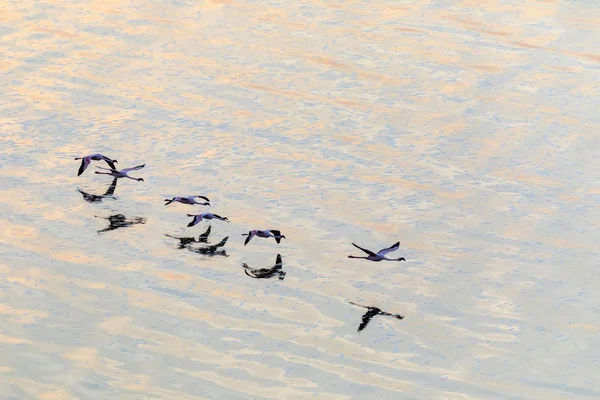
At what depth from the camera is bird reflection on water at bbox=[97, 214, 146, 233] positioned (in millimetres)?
31094

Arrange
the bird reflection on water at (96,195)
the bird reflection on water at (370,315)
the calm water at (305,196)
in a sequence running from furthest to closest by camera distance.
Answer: the bird reflection on water at (96,195), the bird reflection on water at (370,315), the calm water at (305,196)

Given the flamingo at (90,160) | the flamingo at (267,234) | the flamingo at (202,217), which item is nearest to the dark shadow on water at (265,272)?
the flamingo at (267,234)

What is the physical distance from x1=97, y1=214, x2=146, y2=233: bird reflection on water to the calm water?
0.13 meters

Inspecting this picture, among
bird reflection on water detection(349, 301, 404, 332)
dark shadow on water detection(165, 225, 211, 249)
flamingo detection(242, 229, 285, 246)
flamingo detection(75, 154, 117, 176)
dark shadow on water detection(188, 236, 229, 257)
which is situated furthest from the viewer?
flamingo detection(75, 154, 117, 176)

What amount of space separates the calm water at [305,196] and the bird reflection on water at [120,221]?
131 millimetres

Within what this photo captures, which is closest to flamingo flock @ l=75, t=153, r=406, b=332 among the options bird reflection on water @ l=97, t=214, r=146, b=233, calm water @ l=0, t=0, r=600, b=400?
bird reflection on water @ l=97, t=214, r=146, b=233

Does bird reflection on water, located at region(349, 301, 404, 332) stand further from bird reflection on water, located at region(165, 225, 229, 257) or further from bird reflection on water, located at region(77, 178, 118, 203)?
bird reflection on water, located at region(77, 178, 118, 203)

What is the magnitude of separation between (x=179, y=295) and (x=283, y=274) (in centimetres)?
277

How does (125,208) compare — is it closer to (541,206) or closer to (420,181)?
(420,181)

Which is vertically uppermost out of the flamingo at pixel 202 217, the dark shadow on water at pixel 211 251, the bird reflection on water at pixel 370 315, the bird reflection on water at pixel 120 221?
the flamingo at pixel 202 217

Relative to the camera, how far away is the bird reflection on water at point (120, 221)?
31.1 m

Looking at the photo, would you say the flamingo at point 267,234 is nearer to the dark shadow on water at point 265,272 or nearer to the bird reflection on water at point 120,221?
the dark shadow on water at point 265,272

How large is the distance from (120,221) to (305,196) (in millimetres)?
5402

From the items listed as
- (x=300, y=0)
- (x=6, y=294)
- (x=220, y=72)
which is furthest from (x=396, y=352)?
(x=300, y=0)
